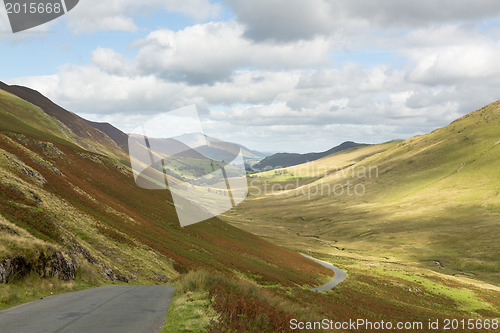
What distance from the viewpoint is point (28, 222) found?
2302cm

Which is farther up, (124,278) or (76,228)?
(76,228)

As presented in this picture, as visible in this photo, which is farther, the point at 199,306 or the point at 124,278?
the point at 124,278

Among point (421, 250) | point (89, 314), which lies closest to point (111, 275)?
point (89, 314)

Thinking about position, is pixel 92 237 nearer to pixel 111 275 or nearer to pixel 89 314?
pixel 111 275

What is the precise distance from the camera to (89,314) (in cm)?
1376

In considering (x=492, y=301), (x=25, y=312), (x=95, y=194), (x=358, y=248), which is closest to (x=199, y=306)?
(x=25, y=312)

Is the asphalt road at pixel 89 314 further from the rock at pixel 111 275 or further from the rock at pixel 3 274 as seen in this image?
the rock at pixel 111 275

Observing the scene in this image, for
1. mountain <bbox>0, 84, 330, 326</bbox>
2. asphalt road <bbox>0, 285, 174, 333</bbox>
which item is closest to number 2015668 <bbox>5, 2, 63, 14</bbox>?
mountain <bbox>0, 84, 330, 326</bbox>

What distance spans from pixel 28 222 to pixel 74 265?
464 centimetres

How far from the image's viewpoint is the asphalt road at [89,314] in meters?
11.8

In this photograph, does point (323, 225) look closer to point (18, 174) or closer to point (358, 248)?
point (358, 248)

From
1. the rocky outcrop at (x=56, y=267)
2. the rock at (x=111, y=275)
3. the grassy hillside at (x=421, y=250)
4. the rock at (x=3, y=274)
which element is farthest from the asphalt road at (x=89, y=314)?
the grassy hillside at (x=421, y=250)

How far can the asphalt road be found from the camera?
465 inches

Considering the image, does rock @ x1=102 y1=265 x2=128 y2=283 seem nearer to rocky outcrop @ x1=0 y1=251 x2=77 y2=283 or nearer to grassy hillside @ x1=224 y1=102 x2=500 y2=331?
rocky outcrop @ x1=0 y1=251 x2=77 y2=283
